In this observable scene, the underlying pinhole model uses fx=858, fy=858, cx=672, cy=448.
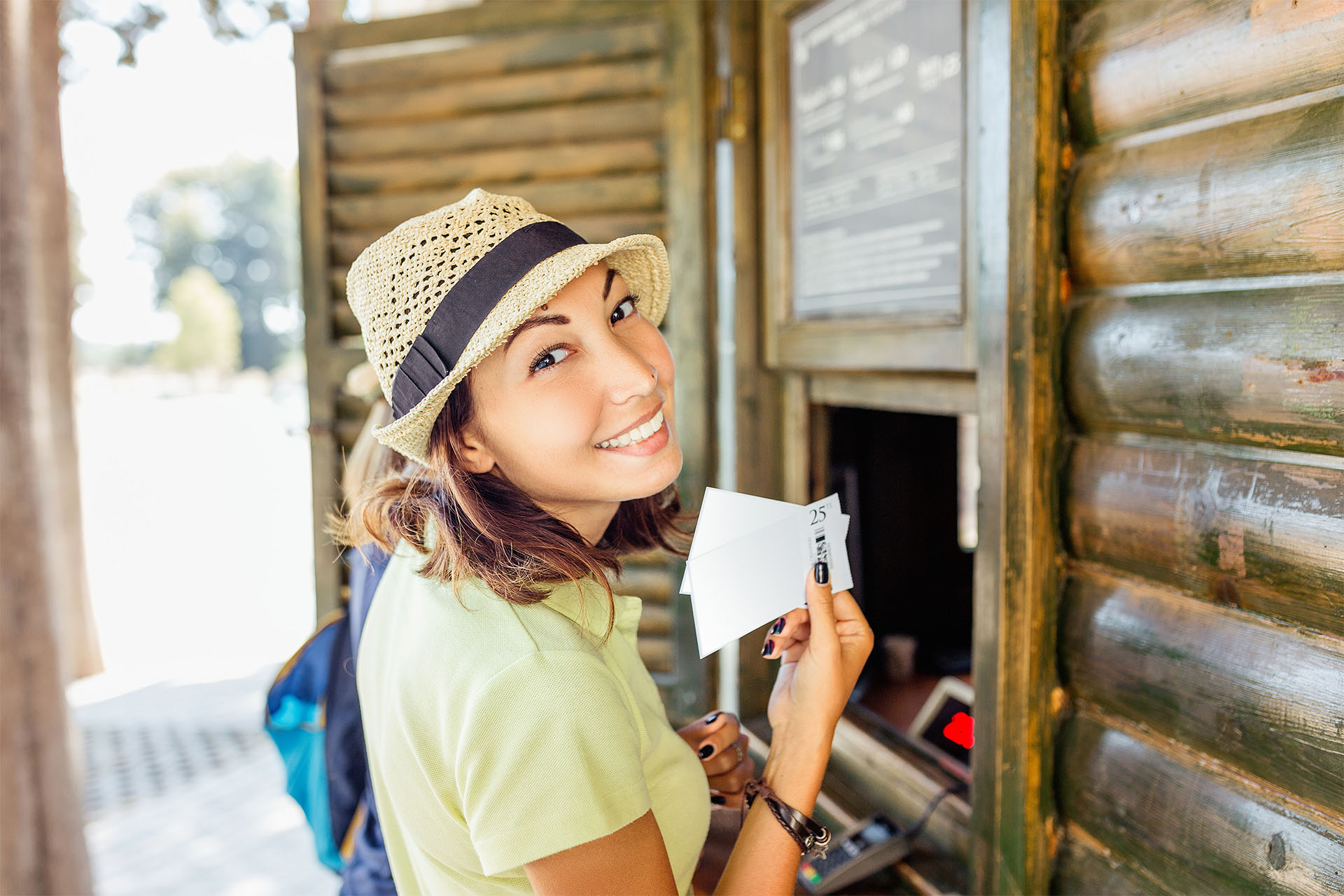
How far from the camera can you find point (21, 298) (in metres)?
2.41

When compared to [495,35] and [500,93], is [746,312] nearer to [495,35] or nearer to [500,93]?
[500,93]

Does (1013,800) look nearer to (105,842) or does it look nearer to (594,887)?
(594,887)

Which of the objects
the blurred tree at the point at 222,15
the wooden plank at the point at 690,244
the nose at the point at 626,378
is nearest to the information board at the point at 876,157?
the wooden plank at the point at 690,244

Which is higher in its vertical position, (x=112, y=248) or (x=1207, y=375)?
(x=112, y=248)

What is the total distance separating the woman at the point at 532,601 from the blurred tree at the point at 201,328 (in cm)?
793

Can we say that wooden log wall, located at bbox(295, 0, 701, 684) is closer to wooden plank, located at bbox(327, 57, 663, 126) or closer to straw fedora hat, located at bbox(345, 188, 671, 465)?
wooden plank, located at bbox(327, 57, 663, 126)

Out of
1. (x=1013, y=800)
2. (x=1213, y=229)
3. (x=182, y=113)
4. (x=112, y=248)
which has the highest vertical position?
(x=182, y=113)

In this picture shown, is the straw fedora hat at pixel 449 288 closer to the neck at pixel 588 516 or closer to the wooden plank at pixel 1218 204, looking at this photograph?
the neck at pixel 588 516

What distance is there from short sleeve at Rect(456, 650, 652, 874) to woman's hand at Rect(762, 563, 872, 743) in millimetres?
187

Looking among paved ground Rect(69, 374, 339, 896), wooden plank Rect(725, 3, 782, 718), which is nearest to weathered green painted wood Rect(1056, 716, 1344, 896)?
wooden plank Rect(725, 3, 782, 718)

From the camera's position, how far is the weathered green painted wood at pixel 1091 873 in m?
1.13

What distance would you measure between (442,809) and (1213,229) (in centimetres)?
106

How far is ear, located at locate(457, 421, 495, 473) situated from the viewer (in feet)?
3.06

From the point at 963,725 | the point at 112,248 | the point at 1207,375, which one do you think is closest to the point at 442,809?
the point at 963,725
